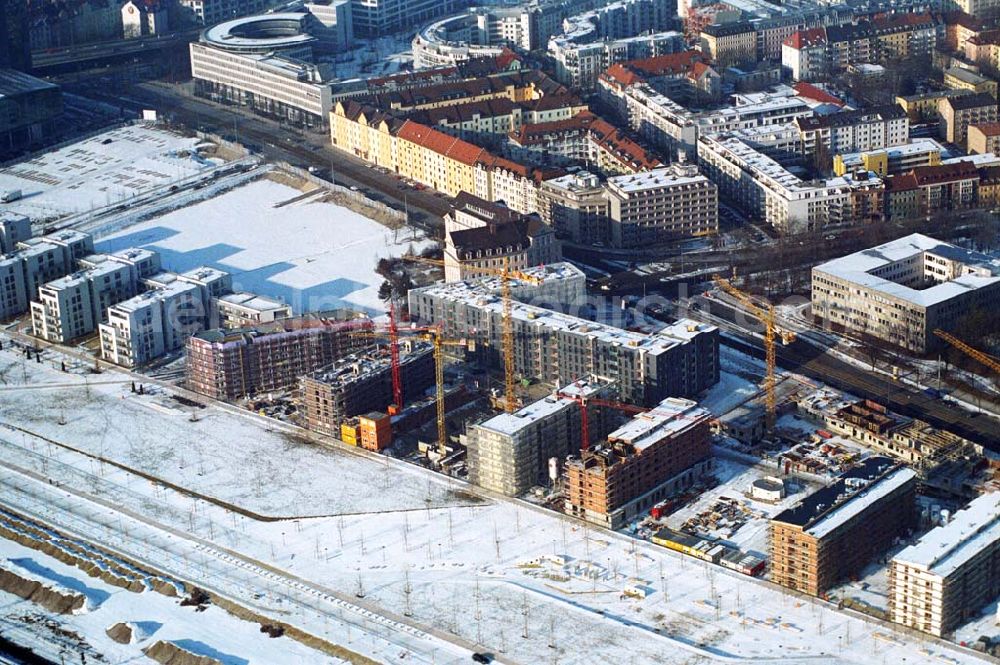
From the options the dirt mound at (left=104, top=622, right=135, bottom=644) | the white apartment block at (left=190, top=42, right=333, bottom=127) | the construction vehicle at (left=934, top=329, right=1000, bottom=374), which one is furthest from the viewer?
the white apartment block at (left=190, top=42, right=333, bottom=127)

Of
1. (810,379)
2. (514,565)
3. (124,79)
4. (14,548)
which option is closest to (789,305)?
(810,379)

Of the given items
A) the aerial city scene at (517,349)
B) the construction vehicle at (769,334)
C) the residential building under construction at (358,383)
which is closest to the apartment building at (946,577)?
the aerial city scene at (517,349)

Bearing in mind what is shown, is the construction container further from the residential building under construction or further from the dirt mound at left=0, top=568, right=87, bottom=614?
the dirt mound at left=0, top=568, right=87, bottom=614

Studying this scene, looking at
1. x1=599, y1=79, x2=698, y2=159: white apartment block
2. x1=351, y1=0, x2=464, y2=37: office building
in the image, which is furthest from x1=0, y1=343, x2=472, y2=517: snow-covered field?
x1=351, y1=0, x2=464, y2=37: office building

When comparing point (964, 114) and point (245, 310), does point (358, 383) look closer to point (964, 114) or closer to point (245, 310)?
point (245, 310)

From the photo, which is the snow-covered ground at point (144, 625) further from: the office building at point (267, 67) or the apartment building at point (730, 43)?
the apartment building at point (730, 43)

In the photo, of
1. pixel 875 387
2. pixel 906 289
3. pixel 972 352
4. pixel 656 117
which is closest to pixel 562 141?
pixel 656 117
